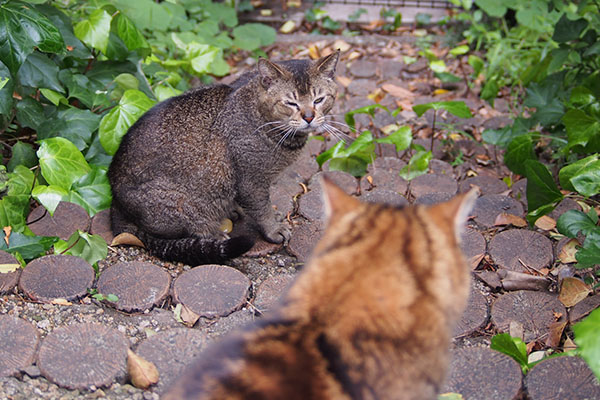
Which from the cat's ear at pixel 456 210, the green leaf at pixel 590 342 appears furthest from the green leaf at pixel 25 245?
the green leaf at pixel 590 342

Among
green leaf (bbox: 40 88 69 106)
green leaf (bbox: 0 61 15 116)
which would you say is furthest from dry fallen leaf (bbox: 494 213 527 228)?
green leaf (bbox: 0 61 15 116)

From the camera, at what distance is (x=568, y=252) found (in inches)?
137

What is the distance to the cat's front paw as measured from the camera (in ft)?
12.4

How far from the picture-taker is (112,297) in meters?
3.09

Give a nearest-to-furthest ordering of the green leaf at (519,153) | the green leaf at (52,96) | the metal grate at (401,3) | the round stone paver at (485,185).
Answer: the green leaf at (52,96) < the green leaf at (519,153) < the round stone paver at (485,185) < the metal grate at (401,3)

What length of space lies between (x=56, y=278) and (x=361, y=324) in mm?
2024

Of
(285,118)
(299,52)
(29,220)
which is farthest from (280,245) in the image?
(299,52)

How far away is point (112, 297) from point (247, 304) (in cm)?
67

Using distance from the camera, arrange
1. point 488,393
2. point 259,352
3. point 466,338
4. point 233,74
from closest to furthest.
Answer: point 259,352 < point 488,393 < point 466,338 < point 233,74

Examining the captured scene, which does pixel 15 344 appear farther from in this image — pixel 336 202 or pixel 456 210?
pixel 456 210

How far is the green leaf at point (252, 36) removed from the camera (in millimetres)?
6090

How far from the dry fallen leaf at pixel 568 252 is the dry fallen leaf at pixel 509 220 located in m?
0.32

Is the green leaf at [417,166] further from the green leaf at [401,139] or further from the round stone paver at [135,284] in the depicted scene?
the round stone paver at [135,284]

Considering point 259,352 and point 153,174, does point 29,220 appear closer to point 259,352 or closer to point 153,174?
point 153,174
